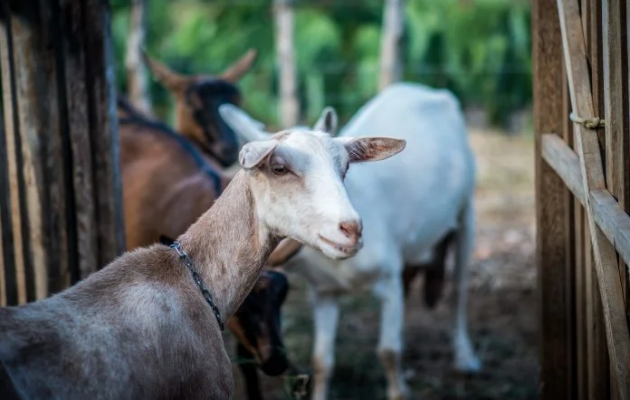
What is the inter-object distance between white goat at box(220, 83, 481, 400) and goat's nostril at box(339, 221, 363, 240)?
2589 millimetres

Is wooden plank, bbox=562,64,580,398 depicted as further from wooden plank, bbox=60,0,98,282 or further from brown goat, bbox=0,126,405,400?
wooden plank, bbox=60,0,98,282

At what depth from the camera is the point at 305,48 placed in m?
14.1

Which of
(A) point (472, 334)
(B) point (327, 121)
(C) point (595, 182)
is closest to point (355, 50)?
(A) point (472, 334)

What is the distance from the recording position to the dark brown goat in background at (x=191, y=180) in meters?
5.36

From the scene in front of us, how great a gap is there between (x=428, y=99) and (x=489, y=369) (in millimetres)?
→ 1958

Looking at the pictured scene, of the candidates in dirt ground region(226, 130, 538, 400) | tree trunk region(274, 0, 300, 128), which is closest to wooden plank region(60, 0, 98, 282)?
dirt ground region(226, 130, 538, 400)

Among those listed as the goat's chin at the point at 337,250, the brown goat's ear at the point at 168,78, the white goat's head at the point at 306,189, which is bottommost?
the goat's chin at the point at 337,250

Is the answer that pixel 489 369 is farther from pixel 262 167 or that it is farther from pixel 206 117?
pixel 262 167

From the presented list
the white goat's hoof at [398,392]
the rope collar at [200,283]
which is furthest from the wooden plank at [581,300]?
the white goat's hoof at [398,392]

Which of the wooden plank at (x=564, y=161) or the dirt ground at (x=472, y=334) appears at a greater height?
the wooden plank at (x=564, y=161)

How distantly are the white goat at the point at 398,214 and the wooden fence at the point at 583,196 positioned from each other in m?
1.60

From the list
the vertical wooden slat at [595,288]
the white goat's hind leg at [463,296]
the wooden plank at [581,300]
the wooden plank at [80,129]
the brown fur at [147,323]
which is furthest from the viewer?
the white goat's hind leg at [463,296]

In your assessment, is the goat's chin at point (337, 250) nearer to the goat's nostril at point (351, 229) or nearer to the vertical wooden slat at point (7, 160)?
the goat's nostril at point (351, 229)

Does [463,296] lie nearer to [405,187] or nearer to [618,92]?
[405,187]
